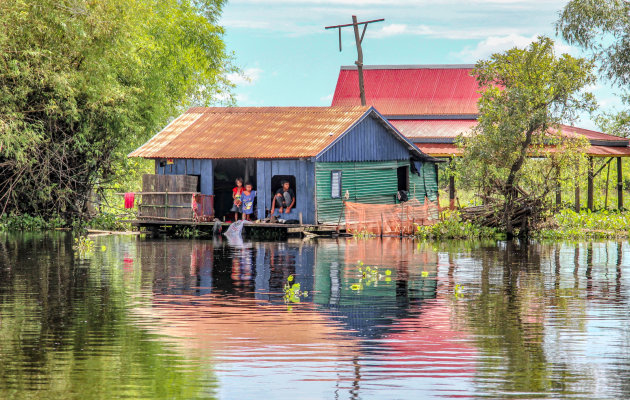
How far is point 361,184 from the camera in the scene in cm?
3494

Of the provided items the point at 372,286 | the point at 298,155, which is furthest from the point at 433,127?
the point at 372,286

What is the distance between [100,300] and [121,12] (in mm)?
21351

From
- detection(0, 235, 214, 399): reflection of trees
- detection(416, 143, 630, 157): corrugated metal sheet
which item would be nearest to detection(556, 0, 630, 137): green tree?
detection(416, 143, 630, 157): corrugated metal sheet

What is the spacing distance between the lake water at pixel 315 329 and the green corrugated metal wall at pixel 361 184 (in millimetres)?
10629

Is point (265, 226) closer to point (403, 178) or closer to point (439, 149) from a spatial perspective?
point (403, 178)

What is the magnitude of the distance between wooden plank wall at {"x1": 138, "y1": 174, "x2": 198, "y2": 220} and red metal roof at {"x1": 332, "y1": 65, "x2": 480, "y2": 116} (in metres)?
18.2

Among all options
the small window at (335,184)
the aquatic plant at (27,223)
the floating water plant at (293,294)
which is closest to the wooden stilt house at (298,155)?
the small window at (335,184)

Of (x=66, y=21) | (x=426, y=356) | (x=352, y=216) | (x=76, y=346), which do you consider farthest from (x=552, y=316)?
(x=66, y=21)

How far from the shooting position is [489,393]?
8.69m

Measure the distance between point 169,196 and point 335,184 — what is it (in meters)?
6.12

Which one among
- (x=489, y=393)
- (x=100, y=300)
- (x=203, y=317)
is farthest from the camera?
(x=100, y=300)

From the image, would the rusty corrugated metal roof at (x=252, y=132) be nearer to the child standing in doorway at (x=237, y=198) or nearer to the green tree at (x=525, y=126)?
the child standing in doorway at (x=237, y=198)

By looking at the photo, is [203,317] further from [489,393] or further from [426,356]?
[489,393]

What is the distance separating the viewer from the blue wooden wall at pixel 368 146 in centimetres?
3388
